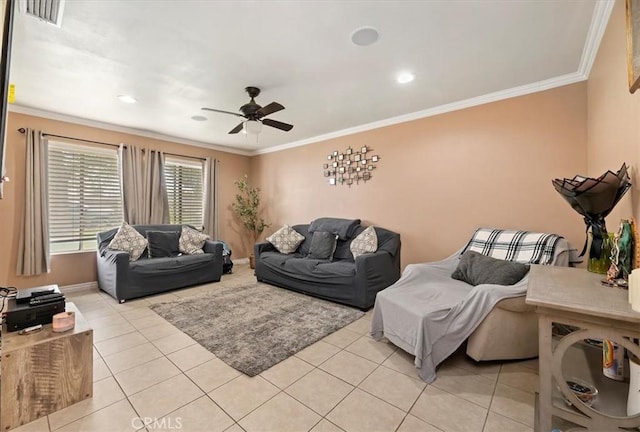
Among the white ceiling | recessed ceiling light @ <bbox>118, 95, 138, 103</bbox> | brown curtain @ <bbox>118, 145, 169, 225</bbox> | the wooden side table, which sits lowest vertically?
the wooden side table

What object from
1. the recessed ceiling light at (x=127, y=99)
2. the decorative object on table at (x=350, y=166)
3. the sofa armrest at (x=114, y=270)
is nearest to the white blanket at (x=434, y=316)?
the decorative object on table at (x=350, y=166)

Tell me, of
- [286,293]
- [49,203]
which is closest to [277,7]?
[286,293]

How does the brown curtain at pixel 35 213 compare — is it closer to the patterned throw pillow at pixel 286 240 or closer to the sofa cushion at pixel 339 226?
the patterned throw pillow at pixel 286 240

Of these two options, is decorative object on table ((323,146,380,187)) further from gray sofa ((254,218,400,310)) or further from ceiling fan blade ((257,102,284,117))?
ceiling fan blade ((257,102,284,117))

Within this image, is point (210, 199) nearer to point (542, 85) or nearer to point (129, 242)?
point (129, 242)

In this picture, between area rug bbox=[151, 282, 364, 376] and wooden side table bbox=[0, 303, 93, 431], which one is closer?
wooden side table bbox=[0, 303, 93, 431]

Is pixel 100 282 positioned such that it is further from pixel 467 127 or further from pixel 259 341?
pixel 467 127

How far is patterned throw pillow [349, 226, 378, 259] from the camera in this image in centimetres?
367

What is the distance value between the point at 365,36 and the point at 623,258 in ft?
6.82

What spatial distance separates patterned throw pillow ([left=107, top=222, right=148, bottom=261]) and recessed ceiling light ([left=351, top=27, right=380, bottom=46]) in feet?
12.6

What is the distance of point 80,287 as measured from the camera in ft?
13.1

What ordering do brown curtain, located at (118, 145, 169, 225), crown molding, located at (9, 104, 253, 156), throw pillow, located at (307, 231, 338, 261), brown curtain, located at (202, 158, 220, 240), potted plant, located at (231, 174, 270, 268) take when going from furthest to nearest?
potted plant, located at (231, 174, 270, 268) < brown curtain, located at (202, 158, 220, 240) < brown curtain, located at (118, 145, 169, 225) < throw pillow, located at (307, 231, 338, 261) < crown molding, located at (9, 104, 253, 156)

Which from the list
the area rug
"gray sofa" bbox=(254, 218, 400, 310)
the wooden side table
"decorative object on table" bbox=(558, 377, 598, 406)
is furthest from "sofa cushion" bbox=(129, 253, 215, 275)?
"decorative object on table" bbox=(558, 377, 598, 406)

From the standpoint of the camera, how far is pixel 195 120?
400 cm
